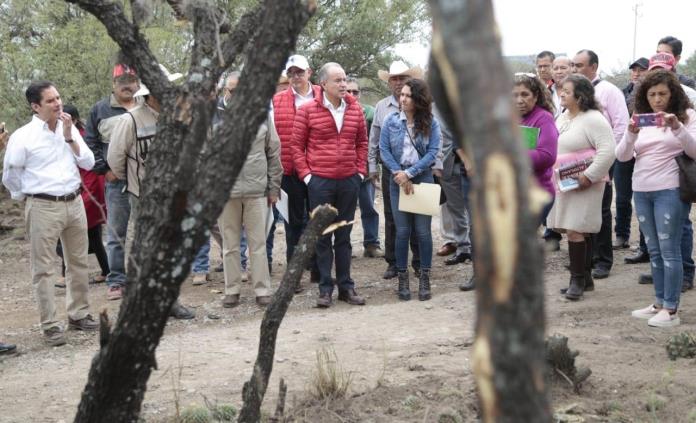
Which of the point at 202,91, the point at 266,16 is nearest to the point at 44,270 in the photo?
the point at 202,91

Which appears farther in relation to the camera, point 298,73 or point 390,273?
point 390,273

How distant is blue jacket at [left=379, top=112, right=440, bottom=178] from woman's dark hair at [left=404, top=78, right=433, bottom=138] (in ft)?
0.22

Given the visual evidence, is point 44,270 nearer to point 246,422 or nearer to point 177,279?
point 246,422

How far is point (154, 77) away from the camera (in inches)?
137

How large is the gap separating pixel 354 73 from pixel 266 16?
11225 millimetres

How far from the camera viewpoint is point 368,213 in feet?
30.3

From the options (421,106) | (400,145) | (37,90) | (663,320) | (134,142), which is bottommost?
(663,320)

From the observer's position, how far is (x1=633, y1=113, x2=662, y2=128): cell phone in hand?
598cm

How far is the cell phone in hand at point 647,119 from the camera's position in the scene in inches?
235

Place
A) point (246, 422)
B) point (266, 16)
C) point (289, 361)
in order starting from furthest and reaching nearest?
point (289, 361)
point (246, 422)
point (266, 16)

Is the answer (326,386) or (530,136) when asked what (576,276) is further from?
(326,386)

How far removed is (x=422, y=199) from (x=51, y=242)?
3.27 meters

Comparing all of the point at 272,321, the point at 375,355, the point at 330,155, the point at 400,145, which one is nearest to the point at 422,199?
the point at 400,145

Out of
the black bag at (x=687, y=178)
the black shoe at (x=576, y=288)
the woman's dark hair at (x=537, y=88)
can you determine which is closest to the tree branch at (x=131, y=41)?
the woman's dark hair at (x=537, y=88)
